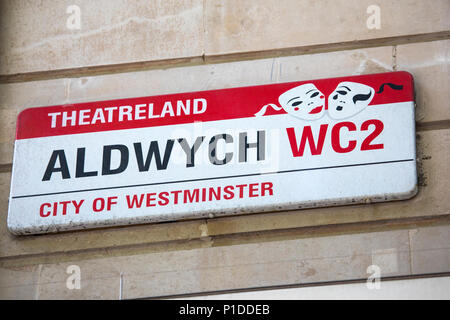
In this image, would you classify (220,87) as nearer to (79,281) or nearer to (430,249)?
(79,281)

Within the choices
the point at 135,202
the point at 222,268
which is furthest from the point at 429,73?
the point at 135,202

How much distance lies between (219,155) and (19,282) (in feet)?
4.62

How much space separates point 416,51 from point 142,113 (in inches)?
67.5

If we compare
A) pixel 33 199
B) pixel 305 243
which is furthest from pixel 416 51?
pixel 33 199

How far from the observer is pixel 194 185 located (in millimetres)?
6574

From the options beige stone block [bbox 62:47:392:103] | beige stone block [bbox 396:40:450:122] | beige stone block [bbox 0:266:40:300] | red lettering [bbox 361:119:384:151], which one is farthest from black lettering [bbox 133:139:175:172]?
beige stone block [bbox 396:40:450:122]

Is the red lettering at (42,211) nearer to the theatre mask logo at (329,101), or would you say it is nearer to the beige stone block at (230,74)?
the beige stone block at (230,74)

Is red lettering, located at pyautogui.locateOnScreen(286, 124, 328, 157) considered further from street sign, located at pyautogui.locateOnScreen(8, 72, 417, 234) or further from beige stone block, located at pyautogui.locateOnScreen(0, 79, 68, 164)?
beige stone block, located at pyautogui.locateOnScreen(0, 79, 68, 164)

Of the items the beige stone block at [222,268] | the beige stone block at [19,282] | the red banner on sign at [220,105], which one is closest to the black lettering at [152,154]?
the red banner on sign at [220,105]

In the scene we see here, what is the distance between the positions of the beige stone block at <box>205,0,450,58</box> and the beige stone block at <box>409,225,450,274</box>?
1.31 metres

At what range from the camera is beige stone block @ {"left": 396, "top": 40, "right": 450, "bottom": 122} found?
260 inches

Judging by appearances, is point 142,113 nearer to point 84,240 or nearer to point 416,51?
point 84,240

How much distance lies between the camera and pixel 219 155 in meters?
6.62

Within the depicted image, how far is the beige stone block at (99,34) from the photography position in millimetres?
7121
